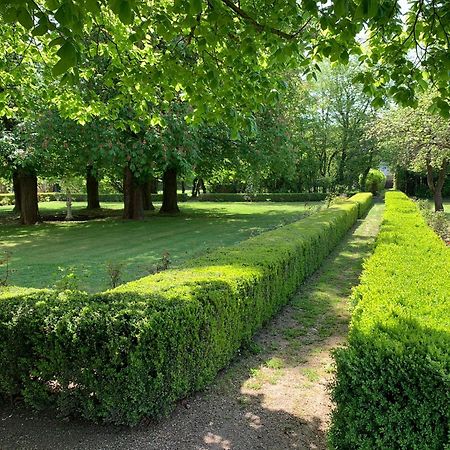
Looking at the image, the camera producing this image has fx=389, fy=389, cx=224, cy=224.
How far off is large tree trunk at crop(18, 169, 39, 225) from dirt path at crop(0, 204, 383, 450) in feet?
52.7

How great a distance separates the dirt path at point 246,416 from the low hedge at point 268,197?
109 feet

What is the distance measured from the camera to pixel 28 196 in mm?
18375

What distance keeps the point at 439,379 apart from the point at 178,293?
7.39 ft

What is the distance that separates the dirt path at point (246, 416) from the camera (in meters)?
3.14

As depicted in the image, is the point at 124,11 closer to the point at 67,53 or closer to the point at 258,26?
the point at 67,53

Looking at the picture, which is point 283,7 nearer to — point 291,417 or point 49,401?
point 291,417

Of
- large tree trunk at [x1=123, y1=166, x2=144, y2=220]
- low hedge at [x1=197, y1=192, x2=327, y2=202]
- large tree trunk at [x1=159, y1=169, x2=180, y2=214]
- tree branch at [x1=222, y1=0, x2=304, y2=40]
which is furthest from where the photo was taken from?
low hedge at [x1=197, y1=192, x2=327, y2=202]

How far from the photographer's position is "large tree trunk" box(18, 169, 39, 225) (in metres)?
17.8

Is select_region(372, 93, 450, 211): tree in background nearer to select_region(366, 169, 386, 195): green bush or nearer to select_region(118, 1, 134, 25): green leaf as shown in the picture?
select_region(118, 1, 134, 25): green leaf

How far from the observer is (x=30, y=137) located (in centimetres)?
1453

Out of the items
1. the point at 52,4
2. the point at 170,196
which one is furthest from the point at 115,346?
the point at 170,196

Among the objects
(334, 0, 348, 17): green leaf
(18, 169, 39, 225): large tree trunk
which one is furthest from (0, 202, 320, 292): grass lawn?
(334, 0, 348, 17): green leaf

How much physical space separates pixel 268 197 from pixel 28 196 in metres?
26.4

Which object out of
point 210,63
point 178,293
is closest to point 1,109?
point 210,63
